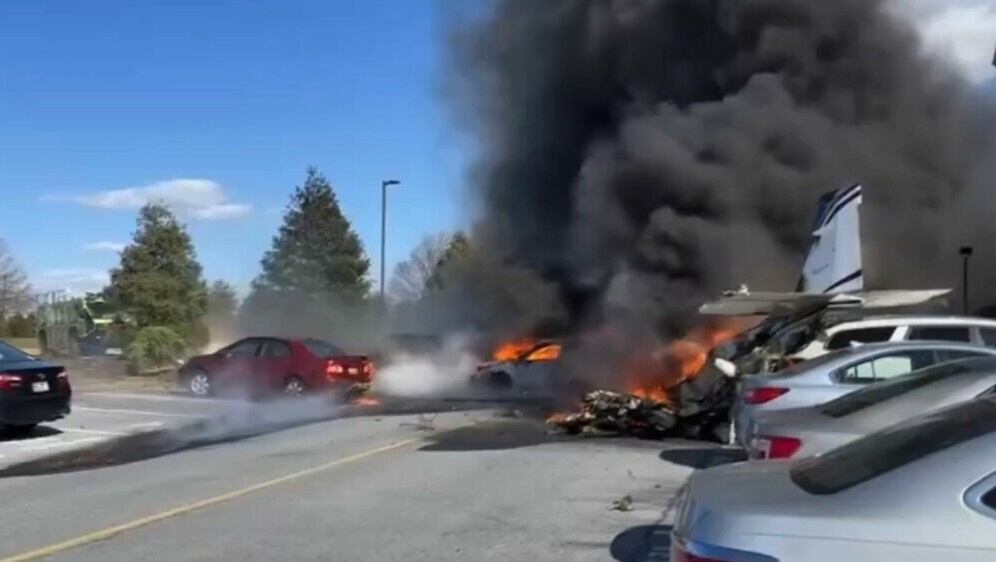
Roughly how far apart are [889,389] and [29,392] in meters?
11.2

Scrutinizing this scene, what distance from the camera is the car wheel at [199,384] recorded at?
2239 centimetres

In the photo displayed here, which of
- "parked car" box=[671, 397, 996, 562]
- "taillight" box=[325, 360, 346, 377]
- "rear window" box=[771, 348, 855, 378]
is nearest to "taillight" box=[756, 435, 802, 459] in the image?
"parked car" box=[671, 397, 996, 562]

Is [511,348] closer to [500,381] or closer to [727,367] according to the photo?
[500,381]

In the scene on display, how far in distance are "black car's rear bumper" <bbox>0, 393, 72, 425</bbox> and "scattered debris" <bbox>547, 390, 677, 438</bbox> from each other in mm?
6543

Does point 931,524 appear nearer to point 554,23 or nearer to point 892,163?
point 892,163

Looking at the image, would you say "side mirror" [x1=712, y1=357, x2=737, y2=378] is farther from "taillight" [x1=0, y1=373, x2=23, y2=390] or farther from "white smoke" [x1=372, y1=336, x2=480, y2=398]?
"white smoke" [x1=372, y1=336, x2=480, y2=398]

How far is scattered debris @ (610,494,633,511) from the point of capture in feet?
28.3

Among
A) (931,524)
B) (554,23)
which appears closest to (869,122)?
(554,23)

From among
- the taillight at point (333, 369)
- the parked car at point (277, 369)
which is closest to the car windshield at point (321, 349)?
the parked car at point (277, 369)

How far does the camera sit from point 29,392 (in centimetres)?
A: 1407

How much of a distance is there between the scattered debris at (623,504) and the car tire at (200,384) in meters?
14.9

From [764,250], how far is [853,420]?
1965cm

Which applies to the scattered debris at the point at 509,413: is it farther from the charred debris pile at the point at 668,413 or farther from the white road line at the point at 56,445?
the white road line at the point at 56,445

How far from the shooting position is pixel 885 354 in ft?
31.5
